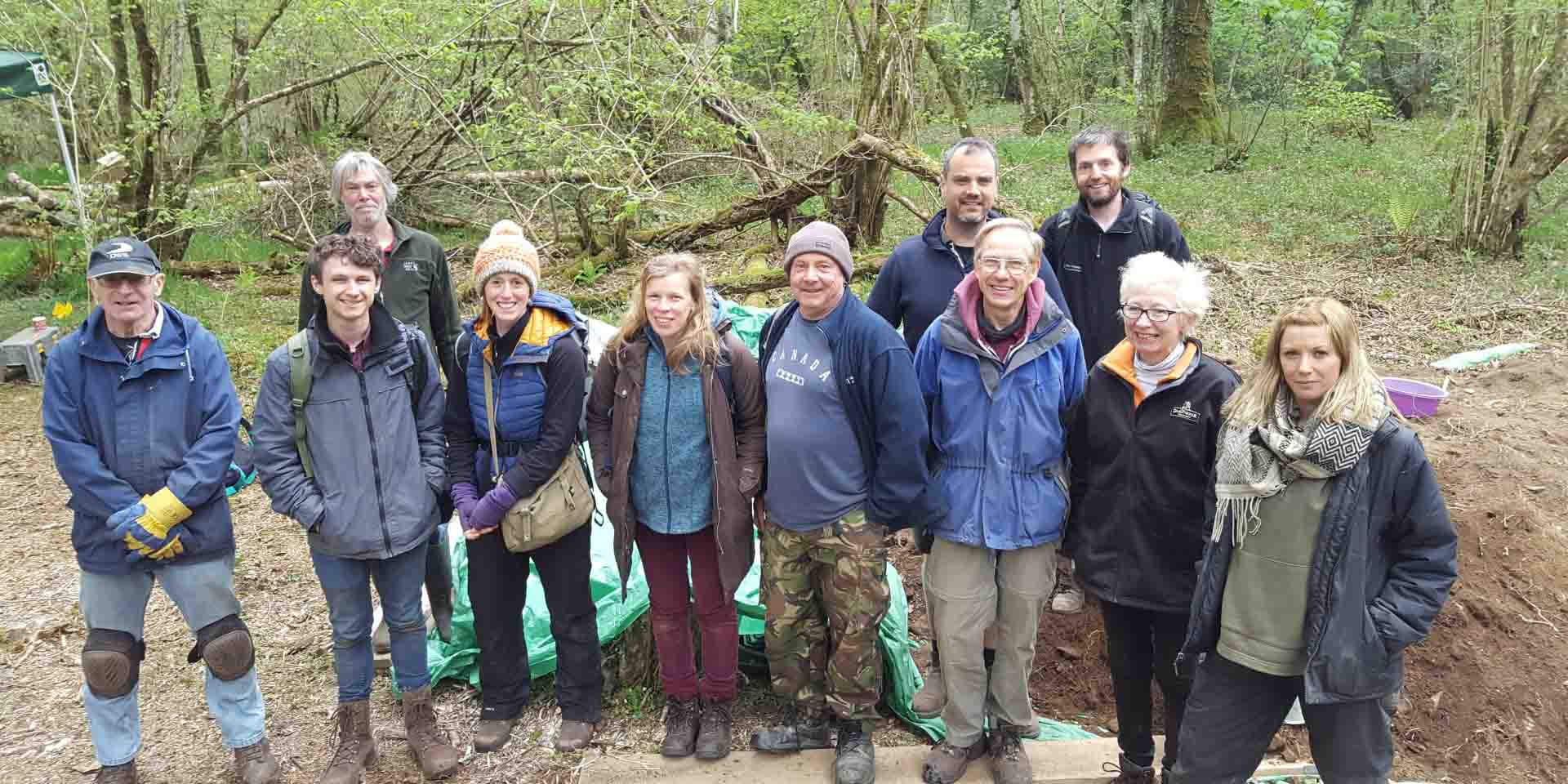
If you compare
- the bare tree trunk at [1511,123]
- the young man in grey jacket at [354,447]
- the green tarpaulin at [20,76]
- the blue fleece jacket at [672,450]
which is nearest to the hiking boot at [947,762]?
the blue fleece jacket at [672,450]

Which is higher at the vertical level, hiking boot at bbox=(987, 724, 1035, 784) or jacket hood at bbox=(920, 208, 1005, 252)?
jacket hood at bbox=(920, 208, 1005, 252)

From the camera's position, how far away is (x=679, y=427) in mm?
3234

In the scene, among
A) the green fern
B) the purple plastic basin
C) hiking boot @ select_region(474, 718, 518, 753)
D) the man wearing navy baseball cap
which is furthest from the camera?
the green fern

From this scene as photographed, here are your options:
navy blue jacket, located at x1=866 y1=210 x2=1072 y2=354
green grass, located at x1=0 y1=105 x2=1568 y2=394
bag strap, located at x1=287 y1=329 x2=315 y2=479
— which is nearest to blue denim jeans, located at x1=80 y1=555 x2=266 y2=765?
bag strap, located at x1=287 y1=329 x2=315 y2=479

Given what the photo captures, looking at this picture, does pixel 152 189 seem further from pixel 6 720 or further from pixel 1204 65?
pixel 1204 65

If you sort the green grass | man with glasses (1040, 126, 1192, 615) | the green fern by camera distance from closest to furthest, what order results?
man with glasses (1040, 126, 1192, 615) < the green grass < the green fern

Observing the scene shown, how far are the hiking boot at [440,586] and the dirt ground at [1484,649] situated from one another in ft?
6.85

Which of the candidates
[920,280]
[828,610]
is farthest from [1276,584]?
[920,280]

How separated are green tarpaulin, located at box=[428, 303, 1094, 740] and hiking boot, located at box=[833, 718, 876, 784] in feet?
1.38

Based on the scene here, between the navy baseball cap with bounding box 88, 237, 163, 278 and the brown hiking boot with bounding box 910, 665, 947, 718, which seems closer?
the navy baseball cap with bounding box 88, 237, 163, 278

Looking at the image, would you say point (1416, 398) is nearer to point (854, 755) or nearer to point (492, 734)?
point (854, 755)

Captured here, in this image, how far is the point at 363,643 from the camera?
345cm

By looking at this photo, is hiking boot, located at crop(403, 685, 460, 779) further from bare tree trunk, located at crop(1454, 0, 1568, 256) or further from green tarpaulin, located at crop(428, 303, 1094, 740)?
bare tree trunk, located at crop(1454, 0, 1568, 256)

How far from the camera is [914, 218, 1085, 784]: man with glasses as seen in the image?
3074mm
